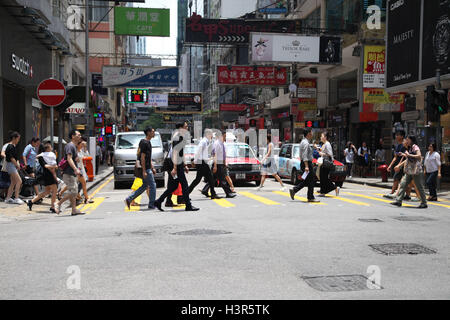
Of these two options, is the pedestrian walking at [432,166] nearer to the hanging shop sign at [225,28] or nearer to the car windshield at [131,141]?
the car windshield at [131,141]

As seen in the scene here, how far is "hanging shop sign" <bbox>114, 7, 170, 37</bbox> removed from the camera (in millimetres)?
34312

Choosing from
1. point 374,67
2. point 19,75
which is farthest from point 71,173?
point 374,67

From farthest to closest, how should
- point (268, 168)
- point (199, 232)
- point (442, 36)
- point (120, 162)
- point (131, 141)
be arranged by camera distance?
point (131, 141)
point (268, 168)
point (442, 36)
point (120, 162)
point (199, 232)

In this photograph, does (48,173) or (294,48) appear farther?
(294,48)

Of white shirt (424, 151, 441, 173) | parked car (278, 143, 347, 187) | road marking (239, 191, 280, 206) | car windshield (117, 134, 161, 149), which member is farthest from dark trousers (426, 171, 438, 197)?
car windshield (117, 134, 161, 149)

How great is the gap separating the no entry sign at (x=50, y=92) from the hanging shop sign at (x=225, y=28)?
28571 millimetres

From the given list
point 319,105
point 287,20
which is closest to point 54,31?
point 319,105

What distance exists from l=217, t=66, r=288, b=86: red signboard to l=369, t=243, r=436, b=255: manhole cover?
3312 cm

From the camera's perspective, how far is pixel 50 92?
13.3 m

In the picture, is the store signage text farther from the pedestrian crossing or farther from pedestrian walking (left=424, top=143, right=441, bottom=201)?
pedestrian walking (left=424, top=143, right=441, bottom=201)

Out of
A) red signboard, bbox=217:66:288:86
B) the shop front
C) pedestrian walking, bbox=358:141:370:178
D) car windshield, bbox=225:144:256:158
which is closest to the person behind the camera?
the shop front

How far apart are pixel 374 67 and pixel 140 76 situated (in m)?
20.1

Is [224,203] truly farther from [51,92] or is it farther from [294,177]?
[294,177]
